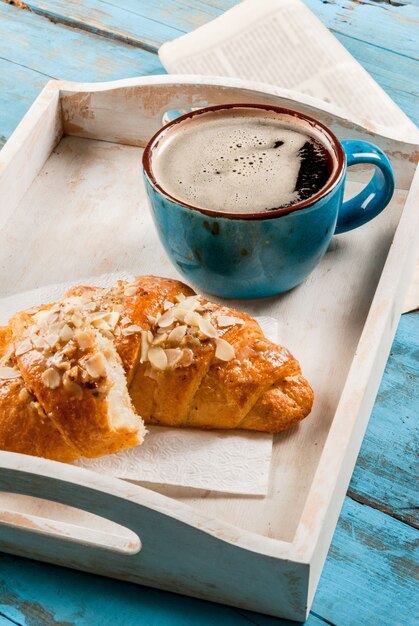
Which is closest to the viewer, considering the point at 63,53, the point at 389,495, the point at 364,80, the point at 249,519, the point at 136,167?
the point at 249,519

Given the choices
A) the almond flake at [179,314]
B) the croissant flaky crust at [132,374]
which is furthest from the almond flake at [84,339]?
the almond flake at [179,314]

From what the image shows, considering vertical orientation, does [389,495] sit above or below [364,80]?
below

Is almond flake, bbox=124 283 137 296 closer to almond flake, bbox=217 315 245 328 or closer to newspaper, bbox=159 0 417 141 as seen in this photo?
almond flake, bbox=217 315 245 328

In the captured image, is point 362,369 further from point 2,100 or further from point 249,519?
point 2,100

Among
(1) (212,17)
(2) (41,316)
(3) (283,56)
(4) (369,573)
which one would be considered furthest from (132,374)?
(1) (212,17)

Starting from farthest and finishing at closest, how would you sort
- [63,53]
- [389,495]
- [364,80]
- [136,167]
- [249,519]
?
[63,53], [364,80], [136,167], [389,495], [249,519]

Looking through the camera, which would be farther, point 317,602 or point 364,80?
point 364,80

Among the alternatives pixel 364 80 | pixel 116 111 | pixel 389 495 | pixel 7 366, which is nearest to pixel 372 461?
pixel 389 495
